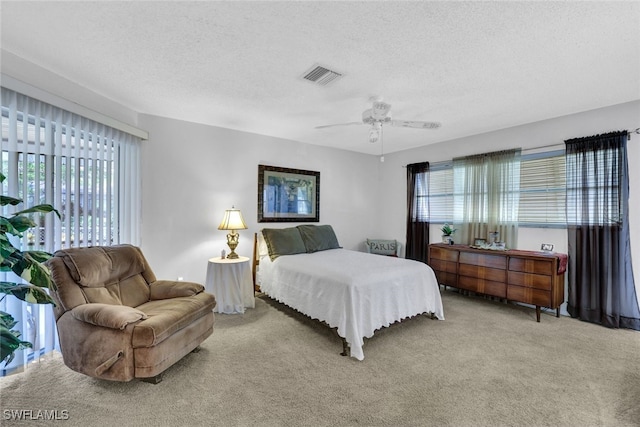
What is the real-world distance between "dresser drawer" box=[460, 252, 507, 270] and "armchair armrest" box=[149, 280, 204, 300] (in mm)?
3476

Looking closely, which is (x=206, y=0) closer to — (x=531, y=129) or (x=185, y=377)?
(x=185, y=377)

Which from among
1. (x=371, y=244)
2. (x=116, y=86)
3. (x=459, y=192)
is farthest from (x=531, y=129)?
(x=116, y=86)

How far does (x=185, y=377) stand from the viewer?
7.02 ft

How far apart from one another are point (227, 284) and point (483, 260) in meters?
3.40

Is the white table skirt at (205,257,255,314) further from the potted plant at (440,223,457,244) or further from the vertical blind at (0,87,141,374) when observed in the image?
the potted plant at (440,223,457,244)

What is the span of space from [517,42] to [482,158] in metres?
2.50

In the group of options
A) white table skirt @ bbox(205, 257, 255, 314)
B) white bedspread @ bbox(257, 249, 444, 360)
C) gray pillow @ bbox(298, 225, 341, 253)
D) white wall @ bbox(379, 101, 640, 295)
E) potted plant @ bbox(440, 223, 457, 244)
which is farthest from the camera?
potted plant @ bbox(440, 223, 457, 244)

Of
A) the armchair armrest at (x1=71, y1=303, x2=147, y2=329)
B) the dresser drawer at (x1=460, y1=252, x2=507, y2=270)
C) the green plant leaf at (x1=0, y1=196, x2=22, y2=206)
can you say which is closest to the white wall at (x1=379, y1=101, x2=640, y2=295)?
the dresser drawer at (x1=460, y1=252, x2=507, y2=270)

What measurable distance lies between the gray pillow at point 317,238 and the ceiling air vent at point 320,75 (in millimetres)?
2287

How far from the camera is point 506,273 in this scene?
3.57 m

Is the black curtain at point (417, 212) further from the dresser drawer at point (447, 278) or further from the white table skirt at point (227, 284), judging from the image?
the white table skirt at point (227, 284)

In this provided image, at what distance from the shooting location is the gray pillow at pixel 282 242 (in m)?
3.88

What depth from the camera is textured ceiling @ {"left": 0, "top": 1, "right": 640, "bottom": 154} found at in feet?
5.65

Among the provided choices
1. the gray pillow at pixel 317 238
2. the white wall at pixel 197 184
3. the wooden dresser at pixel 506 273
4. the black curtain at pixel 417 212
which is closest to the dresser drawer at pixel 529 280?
the wooden dresser at pixel 506 273
